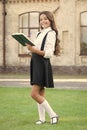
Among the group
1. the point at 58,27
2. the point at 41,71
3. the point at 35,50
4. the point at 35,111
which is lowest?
the point at 35,111

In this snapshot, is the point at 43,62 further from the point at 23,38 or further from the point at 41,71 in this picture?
the point at 23,38

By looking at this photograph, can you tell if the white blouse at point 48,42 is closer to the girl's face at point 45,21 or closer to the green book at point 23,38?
the girl's face at point 45,21

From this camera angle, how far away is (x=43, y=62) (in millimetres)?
9508

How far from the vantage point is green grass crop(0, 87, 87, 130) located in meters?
9.51

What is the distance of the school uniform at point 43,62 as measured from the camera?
31.0ft

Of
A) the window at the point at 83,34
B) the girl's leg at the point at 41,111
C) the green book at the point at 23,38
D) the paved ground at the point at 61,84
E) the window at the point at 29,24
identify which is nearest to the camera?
the green book at the point at 23,38

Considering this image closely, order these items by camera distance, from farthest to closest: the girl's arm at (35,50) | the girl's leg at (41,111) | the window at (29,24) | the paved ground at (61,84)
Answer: the window at (29,24)
the paved ground at (61,84)
the girl's leg at (41,111)
the girl's arm at (35,50)

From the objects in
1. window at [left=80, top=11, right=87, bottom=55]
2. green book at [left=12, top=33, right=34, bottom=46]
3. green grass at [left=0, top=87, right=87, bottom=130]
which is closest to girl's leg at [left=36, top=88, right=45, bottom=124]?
green grass at [left=0, top=87, right=87, bottom=130]

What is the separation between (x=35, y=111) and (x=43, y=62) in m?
2.70

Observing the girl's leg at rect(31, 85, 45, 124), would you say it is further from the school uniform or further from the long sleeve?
the long sleeve

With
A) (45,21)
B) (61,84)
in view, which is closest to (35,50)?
(45,21)

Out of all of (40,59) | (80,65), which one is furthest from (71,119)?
(80,65)

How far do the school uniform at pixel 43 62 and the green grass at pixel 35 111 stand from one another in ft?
2.51

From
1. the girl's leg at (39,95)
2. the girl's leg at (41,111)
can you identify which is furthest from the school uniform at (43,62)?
the girl's leg at (41,111)
